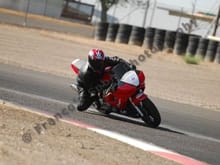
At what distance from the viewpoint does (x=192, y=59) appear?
29281 mm

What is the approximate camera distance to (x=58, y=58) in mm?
22984

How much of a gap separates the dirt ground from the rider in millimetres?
2595

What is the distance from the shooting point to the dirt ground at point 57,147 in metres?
6.46

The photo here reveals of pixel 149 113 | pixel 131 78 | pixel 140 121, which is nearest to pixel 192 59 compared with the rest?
pixel 140 121

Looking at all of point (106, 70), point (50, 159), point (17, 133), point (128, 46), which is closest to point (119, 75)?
point (106, 70)

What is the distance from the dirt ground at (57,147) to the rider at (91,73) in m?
2.60

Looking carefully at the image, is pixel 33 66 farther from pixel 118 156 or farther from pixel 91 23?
pixel 91 23

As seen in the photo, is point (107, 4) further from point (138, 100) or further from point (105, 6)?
point (138, 100)

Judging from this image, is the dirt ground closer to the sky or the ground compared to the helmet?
closer to the ground

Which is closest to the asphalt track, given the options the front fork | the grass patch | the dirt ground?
the front fork

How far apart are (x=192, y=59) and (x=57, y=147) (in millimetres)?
22694

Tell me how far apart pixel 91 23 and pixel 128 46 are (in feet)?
76.6

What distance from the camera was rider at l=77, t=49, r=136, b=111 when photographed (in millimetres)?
11289

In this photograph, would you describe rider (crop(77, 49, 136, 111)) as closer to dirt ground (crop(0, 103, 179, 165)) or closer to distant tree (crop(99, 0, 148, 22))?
dirt ground (crop(0, 103, 179, 165))
